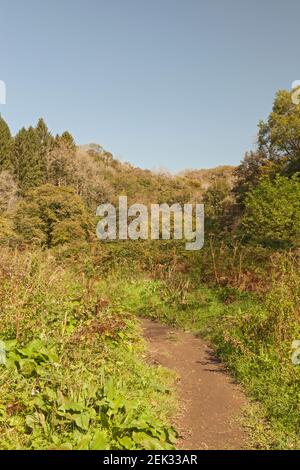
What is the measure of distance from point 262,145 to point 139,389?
28.7m

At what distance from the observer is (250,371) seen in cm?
572

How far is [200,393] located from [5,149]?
4092 cm

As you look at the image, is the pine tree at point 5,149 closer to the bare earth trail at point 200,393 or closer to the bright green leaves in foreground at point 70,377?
the bright green leaves in foreground at point 70,377

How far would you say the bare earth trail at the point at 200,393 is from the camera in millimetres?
4215

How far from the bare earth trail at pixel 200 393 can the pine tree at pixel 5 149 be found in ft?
120

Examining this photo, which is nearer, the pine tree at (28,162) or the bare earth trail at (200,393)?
the bare earth trail at (200,393)

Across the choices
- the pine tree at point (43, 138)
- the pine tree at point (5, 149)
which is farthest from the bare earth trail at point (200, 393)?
the pine tree at point (43, 138)

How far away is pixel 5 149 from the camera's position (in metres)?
41.6

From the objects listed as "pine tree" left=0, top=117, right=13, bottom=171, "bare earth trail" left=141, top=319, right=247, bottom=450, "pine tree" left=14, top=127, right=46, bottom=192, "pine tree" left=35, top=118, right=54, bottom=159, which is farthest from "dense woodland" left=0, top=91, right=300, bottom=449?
"pine tree" left=35, top=118, right=54, bottom=159

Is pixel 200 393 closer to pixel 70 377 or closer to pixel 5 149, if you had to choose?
pixel 70 377

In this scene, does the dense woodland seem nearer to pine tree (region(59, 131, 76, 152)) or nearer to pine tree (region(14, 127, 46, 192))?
pine tree (region(14, 127, 46, 192))

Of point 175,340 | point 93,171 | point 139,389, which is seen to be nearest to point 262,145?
point 93,171

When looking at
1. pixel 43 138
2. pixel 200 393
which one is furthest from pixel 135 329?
pixel 43 138
